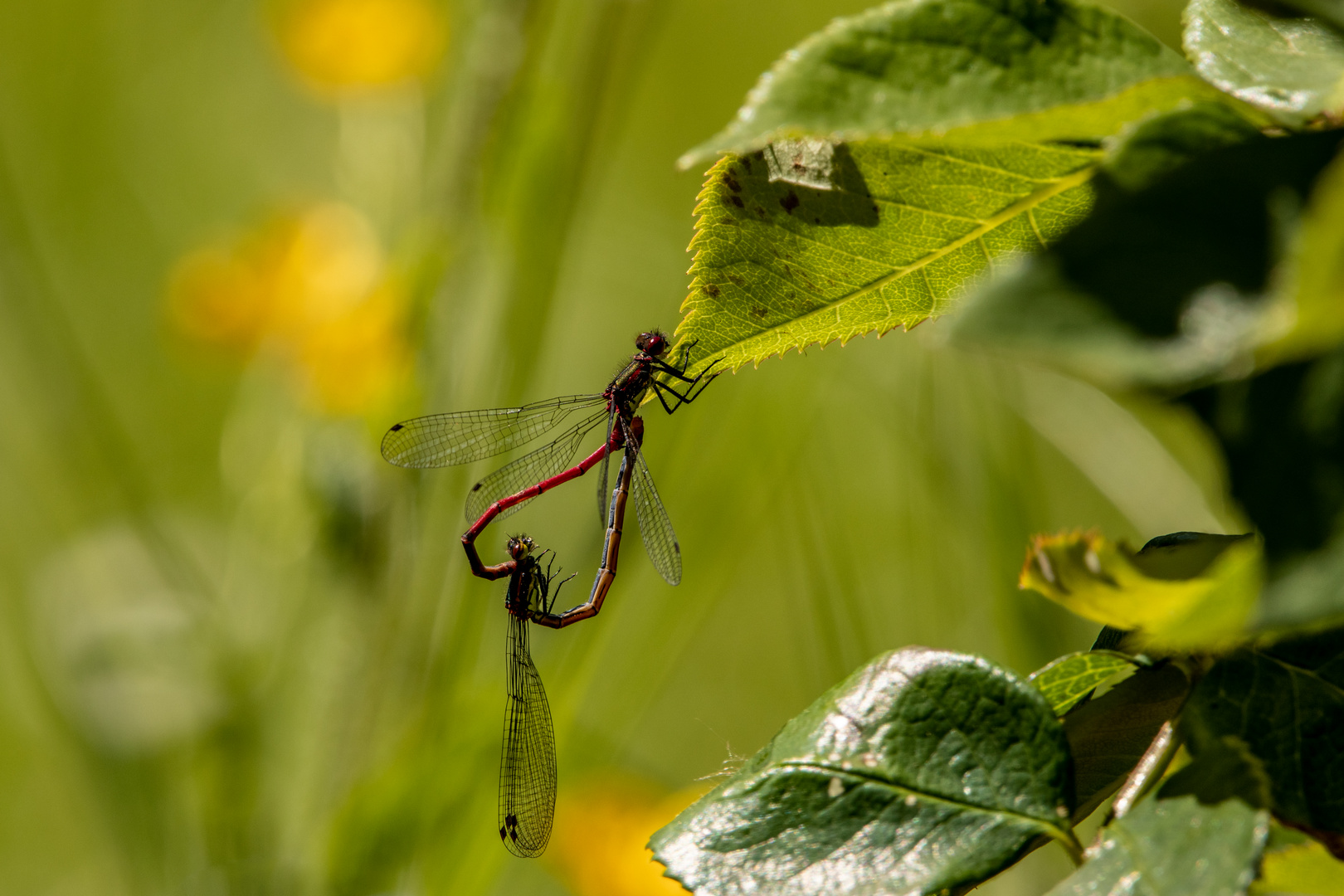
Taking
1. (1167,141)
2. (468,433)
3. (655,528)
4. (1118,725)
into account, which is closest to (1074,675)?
(1118,725)

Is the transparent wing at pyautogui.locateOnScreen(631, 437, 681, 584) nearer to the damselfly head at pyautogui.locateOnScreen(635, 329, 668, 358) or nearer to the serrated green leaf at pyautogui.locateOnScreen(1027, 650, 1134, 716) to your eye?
the damselfly head at pyautogui.locateOnScreen(635, 329, 668, 358)

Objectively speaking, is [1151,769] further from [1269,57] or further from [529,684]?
[529,684]

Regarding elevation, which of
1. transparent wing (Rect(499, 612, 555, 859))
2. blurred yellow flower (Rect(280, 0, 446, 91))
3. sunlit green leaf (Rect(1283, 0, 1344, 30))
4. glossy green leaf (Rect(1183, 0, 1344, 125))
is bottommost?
transparent wing (Rect(499, 612, 555, 859))

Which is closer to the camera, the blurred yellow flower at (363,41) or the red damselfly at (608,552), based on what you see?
the red damselfly at (608,552)

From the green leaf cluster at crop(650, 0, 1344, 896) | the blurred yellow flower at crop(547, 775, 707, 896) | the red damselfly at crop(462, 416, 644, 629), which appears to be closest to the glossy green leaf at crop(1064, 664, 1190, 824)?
the green leaf cluster at crop(650, 0, 1344, 896)

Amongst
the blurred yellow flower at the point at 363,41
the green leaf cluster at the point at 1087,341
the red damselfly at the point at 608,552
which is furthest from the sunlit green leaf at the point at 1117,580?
the blurred yellow flower at the point at 363,41

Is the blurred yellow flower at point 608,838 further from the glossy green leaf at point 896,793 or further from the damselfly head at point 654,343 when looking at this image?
the glossy green leaf at point 896,793

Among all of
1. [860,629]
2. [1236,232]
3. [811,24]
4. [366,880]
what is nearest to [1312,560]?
[1236,232]
